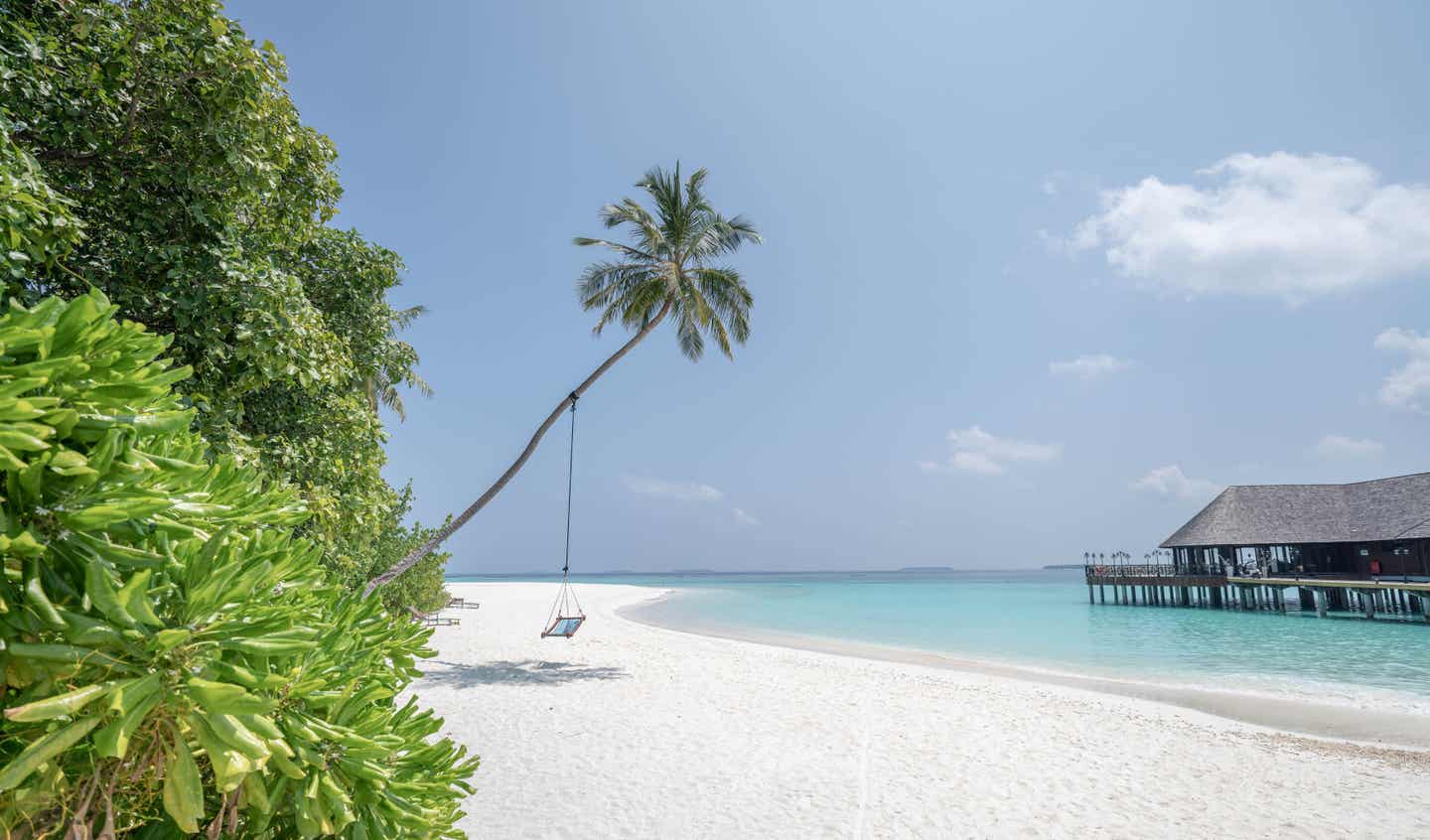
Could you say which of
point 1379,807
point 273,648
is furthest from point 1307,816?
point 273,648

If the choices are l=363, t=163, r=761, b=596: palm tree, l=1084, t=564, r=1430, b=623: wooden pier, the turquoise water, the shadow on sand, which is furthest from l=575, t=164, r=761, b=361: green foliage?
l=1084, t=564, r=1430, b=623: wooden pier

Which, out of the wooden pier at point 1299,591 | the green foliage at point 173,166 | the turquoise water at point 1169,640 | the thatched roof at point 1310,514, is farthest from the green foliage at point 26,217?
the thatched roof at point 1310,514

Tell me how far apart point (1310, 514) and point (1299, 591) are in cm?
428

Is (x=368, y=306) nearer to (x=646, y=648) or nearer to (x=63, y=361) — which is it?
(x=63, y=361)

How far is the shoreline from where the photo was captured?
9.27 metres

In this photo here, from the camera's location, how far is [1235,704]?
1124 cm

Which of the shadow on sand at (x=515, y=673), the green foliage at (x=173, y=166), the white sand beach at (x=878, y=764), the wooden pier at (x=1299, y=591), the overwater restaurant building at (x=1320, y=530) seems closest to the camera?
the green foliage at (x=173, y=166)

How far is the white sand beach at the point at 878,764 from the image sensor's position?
5.35 m

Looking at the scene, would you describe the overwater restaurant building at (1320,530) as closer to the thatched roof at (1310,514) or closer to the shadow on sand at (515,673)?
the thatched roof at (1310,514)

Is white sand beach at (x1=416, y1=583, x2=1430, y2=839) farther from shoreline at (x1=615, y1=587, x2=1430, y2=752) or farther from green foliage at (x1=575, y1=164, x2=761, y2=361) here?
green foliage at (x1=575, y1=164, x2=761, y2=361)

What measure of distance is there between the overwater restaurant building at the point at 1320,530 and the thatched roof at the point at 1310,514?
36mm

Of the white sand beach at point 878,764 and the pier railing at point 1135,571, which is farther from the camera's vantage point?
the pier railing at point 1135,571

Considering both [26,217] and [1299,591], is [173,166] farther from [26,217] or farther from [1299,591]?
[1299,591]

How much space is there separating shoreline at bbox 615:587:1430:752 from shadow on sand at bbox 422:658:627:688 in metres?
7.33
